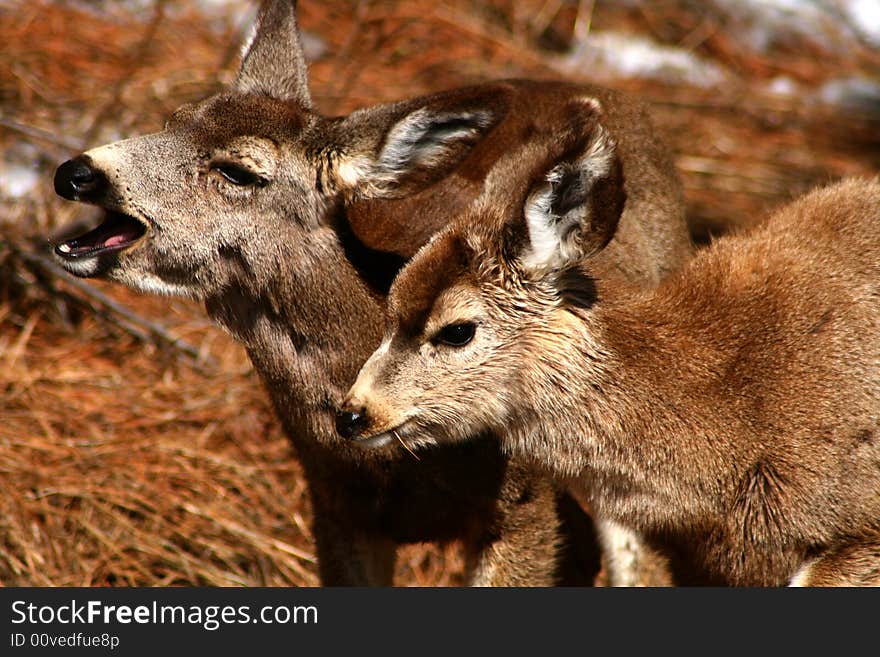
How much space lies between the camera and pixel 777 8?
11.9 metres

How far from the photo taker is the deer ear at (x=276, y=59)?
5473mm

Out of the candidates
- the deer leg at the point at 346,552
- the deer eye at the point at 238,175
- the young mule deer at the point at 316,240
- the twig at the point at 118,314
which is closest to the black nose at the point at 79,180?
the young mule deer at the point at 316,240

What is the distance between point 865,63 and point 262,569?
25.6ft

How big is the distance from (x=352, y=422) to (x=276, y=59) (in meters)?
1.84

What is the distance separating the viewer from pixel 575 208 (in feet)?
14.7

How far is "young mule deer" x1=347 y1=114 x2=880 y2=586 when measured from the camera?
462 cm

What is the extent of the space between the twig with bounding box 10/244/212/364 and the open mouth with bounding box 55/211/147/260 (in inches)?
112

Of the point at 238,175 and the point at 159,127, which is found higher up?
the point at 159,127

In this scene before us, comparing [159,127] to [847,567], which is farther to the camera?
[159,127]

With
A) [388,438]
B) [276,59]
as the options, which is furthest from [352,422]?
[276,59]

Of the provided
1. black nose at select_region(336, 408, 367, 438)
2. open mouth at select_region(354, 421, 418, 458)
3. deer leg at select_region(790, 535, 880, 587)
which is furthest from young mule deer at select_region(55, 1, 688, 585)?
deer leg at select_region(790, 535, 880, 587)

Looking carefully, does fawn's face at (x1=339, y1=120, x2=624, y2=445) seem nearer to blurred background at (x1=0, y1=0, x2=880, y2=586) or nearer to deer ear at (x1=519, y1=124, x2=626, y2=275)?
deer ear at (x1=519, y1=124, x2=626, y2=275)

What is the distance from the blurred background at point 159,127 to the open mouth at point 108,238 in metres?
1.95

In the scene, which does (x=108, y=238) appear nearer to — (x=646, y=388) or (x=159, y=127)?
(x=646, y=388)
